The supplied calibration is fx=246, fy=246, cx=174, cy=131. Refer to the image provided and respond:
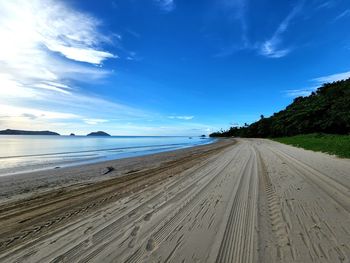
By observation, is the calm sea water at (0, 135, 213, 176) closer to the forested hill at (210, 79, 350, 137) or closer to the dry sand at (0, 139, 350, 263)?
the dry sand at (0, 139, 350, 263)

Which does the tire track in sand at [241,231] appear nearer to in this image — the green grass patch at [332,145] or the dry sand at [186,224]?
the dry sand at [186,224]

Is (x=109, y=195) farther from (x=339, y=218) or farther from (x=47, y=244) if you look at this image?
(x=339, y=218)

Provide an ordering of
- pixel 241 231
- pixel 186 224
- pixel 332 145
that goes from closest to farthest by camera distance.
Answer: pixel 241 231
pixel 186 224
pixel 332 145

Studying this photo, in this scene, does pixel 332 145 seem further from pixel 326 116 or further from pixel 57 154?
pixel 326 116

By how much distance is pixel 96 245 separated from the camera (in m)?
4.03

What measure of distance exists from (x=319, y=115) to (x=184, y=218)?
59566mm

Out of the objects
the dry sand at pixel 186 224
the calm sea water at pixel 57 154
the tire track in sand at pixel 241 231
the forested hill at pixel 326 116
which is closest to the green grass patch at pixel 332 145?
the dry sand at pixel 186 224

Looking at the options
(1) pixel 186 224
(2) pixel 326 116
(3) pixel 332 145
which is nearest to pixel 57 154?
(1) pixel 186 224

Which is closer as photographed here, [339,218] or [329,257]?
[329,257]

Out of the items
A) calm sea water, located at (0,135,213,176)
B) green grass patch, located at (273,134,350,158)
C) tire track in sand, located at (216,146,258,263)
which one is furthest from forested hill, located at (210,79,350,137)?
tire track in sand, located at (216,146,258,263)

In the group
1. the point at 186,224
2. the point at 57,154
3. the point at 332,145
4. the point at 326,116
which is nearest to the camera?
the point at 186,224

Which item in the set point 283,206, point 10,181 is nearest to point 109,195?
point 283,206

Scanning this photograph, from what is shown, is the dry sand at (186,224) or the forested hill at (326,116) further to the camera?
the forested hill at (326,116)

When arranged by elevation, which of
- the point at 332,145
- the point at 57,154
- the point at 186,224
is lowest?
the point at 186,224
